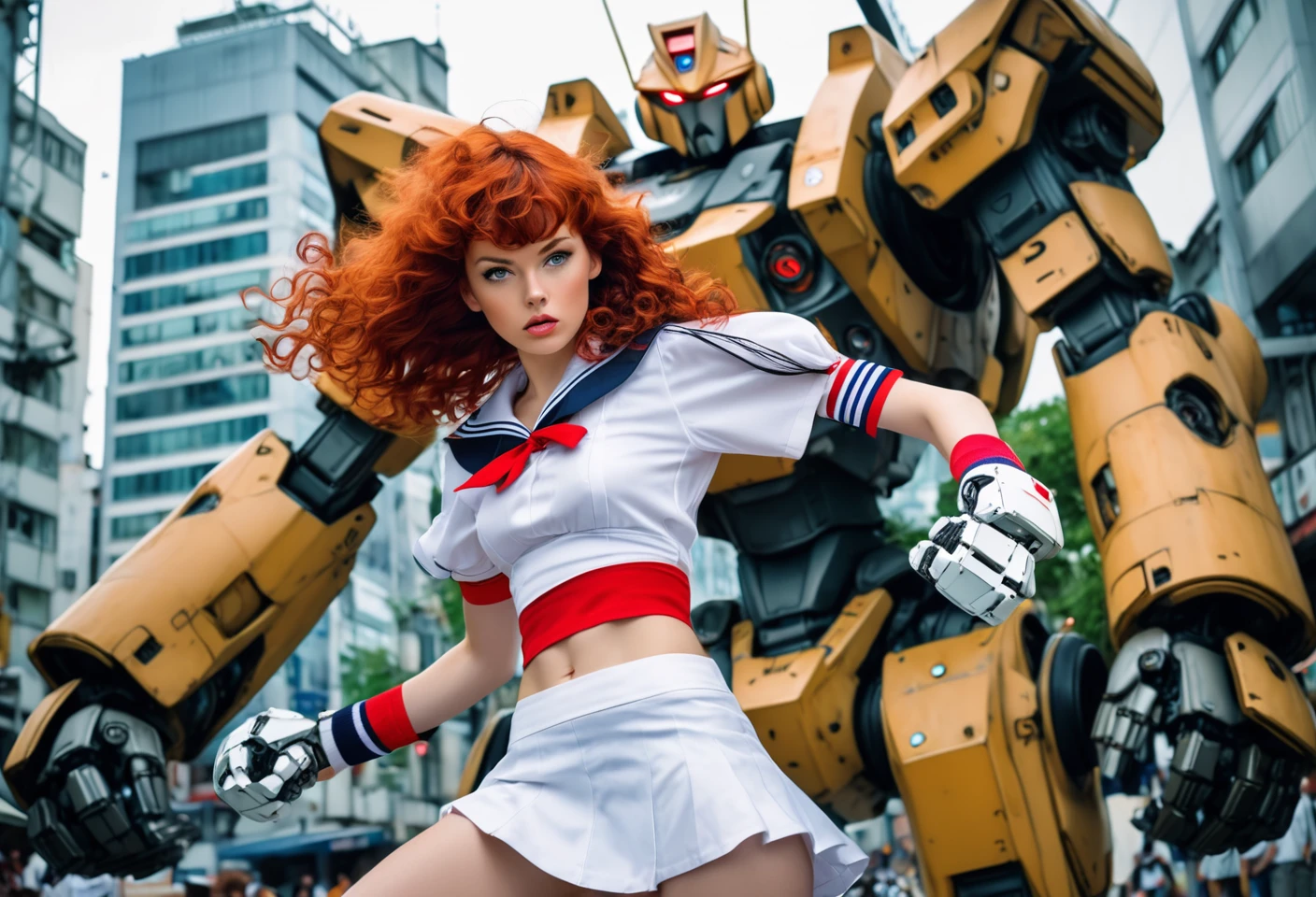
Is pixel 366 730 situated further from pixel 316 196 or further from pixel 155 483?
pixel 316 196

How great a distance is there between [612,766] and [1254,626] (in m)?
1.36

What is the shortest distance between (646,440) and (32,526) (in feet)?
21.9

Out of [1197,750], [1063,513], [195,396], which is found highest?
[195,396]

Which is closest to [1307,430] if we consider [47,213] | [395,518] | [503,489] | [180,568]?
[180,568]

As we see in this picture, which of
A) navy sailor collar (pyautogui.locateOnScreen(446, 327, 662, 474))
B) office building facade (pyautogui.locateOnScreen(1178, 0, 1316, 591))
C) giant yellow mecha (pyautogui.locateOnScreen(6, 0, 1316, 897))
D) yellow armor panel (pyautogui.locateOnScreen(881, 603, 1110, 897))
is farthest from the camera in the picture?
office building facade (pyautogui.locateOnScreen(1178, 0, 1316, 591))

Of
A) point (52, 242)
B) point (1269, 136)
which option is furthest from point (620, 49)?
point (52, 242)

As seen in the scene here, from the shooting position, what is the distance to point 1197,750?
2.01 m

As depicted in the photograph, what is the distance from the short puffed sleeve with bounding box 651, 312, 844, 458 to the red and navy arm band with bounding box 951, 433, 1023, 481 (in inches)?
7.5

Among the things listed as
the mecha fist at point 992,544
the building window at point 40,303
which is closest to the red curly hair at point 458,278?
the mecha fist at point 992,544

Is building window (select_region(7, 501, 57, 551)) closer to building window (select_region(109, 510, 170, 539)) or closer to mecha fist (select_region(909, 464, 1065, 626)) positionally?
building window (select_region(109, 510, 170, 539))

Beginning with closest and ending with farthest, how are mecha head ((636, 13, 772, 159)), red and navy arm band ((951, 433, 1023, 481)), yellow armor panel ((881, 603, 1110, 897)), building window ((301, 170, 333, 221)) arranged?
1. red and navy arm band ((951, 433, 1023, 481))
2. yellow armor panel ((881, 603, 1110, 897))
3. mecha head ((636, 13, 772, 159))
4. building window ((301, 170, 333, 221))

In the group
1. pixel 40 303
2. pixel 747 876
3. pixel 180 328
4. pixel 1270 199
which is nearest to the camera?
→ pixel 747 876

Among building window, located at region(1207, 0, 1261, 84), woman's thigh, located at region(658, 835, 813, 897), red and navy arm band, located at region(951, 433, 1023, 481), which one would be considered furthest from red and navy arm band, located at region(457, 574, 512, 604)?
building window, located at region(1207, 0, 1261, 84)

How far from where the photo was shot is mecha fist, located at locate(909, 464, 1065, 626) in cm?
104
